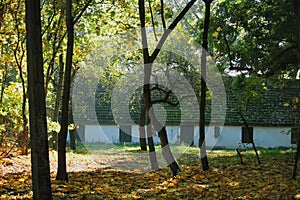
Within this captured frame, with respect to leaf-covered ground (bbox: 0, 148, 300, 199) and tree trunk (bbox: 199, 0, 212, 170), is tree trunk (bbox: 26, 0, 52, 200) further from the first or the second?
tree trunk (bbox: 199, 0, 212, 170)

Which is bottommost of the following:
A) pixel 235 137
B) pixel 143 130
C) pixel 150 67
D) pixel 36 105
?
pixel 235 137

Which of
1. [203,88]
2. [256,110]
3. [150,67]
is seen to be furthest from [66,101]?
[256,110]

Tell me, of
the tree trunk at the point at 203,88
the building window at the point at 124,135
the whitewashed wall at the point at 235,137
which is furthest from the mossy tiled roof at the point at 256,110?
the tree trunk at the point at 203,88

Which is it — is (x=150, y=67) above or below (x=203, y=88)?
above

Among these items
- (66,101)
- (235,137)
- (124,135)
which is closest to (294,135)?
(235,137)

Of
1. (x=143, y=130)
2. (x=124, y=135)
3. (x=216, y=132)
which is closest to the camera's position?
(x=143, y=130)

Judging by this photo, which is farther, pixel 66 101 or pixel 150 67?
pixel 150 67

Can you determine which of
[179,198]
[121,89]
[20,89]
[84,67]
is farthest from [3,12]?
[121,89]

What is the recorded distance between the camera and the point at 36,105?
5812 millimetres

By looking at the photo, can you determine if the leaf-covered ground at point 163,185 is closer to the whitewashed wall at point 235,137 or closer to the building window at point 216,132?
the whitewashed wall at point 235,137

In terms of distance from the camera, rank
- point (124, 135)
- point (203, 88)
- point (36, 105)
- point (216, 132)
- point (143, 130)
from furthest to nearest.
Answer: point (124, 135), point (216, 132), point (143, 130), point (203, 88), point (36, 105)

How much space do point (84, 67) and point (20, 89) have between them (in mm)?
10052

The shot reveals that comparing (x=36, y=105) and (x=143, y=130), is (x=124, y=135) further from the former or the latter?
(x=36, y=105)

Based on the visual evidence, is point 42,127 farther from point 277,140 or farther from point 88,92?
point 277,140
